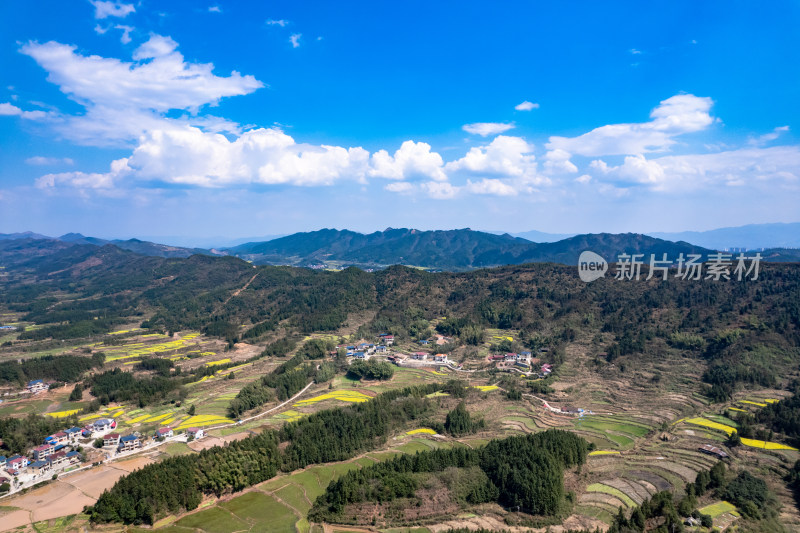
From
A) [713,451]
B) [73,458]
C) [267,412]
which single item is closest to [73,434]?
[73,458]

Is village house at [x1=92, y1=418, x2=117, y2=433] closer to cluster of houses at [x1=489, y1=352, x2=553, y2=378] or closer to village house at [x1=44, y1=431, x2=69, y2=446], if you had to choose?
village house at [x1=44, y1=431, x2=69, y2=446]

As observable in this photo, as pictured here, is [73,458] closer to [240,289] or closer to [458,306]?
[458,306]

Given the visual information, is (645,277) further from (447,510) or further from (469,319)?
(447,510)

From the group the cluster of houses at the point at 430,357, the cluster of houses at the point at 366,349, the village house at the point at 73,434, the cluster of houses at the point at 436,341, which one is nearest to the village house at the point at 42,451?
the village house at the point at 73,434

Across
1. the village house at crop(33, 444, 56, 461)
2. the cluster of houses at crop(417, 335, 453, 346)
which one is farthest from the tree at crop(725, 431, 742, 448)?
the village house at crop(33, 444, 56, 461)

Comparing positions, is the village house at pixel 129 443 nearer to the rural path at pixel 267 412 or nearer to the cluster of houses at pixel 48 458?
the cluster of houses at pixel 48 458
